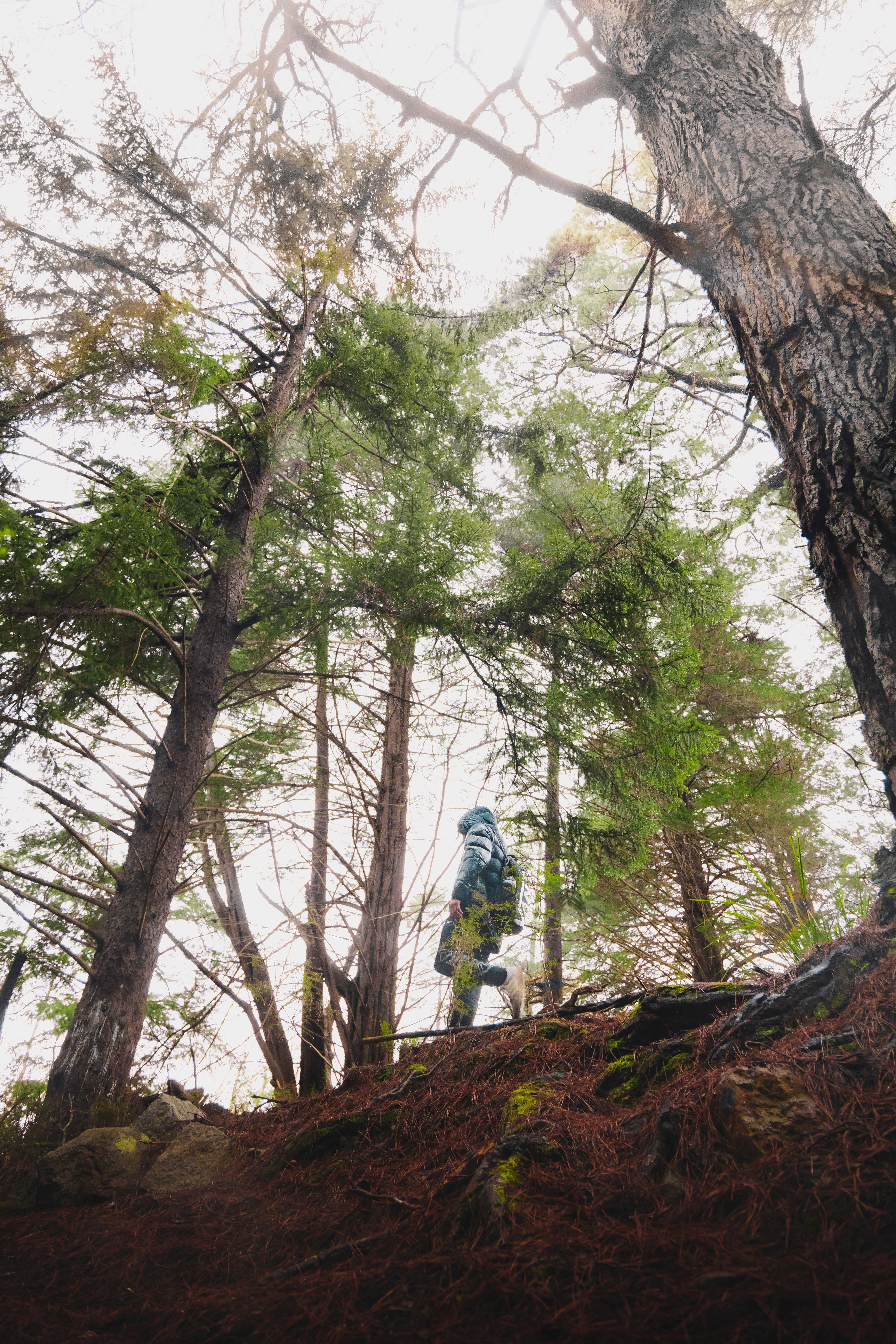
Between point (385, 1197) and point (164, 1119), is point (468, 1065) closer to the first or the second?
point (385, 1197)

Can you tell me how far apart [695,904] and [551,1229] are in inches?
203

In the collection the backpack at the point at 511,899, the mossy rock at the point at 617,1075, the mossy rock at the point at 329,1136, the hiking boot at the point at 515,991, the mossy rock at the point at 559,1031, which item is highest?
the backpack at the point at 511,899

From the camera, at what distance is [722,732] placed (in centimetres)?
608

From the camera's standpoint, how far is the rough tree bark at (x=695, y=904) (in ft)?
18.2

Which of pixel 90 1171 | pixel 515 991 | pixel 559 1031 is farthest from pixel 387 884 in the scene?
pixel 90 1171

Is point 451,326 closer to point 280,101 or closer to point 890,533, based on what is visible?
point 280,101

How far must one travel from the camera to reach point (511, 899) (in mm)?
4750

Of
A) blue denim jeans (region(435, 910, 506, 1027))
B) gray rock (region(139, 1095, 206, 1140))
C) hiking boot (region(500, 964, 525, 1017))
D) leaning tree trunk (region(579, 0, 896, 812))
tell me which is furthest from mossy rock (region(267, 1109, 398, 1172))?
leaning tree trunk (region(579, 0, 896, 812))

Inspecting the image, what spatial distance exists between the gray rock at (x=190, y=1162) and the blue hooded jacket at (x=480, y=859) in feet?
6.89

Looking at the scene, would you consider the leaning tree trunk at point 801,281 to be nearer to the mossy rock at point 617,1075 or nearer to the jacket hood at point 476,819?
the mossy rock at point 617,1075

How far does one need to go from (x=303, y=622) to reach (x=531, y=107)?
451 centimetres

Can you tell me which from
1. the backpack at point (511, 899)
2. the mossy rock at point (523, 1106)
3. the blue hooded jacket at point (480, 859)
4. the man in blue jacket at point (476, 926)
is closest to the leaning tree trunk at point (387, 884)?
the man in blue jacket at point (476, 926)

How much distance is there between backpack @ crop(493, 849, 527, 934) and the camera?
4551mm

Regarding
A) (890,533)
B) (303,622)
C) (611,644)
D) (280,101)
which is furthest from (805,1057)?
(280,101)
